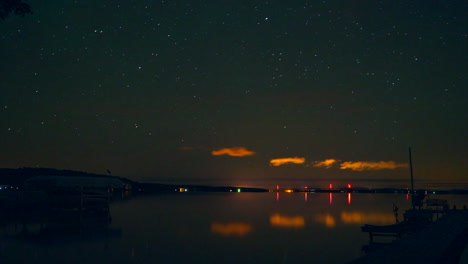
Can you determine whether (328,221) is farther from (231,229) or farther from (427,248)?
(427,248)

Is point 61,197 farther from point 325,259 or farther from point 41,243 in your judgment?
point 325,259

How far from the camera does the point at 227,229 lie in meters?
43.9

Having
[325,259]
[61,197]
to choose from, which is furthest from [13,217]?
[325,259]

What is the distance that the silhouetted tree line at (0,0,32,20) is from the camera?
9.96 metres

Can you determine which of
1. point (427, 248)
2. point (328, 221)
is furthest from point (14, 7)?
point (328, 221)

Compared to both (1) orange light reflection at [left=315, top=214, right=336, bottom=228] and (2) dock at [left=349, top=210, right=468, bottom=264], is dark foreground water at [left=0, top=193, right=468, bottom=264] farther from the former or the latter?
(2) dock at [left=349, top=210, right=468, bottom=264]

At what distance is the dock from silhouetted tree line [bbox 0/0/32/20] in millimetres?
11480

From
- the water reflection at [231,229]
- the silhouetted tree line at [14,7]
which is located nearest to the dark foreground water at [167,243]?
the water reflection at [231,229]

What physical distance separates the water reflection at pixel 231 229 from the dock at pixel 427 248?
18.8 metres

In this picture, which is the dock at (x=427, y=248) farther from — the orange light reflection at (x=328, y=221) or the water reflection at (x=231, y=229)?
the orange light reflection at (x=328, y=221)

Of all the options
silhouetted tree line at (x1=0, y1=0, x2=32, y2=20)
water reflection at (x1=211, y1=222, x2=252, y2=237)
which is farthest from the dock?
water reflection at (x1=211, y1=222, x2=252, y2=237)

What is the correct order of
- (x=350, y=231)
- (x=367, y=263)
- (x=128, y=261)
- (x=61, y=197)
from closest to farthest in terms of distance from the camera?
(x=367, y=263) < (x=128, y=261) < (x=350, y=231) < (x=61, y=197)

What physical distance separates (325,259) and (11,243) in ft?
64.1

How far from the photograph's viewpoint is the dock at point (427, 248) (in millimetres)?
15015
